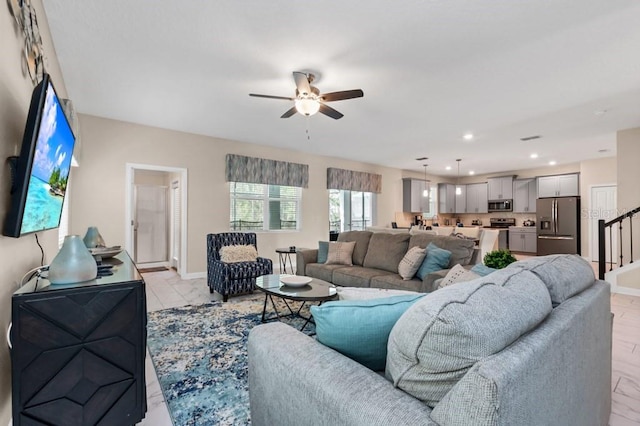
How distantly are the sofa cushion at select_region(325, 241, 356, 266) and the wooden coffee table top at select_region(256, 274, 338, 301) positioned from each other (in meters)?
1.20

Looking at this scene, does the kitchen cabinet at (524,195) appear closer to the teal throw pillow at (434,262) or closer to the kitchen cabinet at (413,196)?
the kitchen cabinet at (413,196)

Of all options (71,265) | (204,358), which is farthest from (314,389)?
(204,358)

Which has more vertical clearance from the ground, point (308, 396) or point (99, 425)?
point (308, 396)

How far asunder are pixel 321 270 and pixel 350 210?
14.2 feet

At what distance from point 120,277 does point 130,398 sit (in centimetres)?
61

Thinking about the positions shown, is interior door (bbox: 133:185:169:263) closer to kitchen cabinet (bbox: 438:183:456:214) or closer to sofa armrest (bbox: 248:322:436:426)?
sofa armrest (bbox: 248:322:436:426)

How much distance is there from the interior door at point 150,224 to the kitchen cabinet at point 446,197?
832cm

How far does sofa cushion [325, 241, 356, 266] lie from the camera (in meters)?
4.48

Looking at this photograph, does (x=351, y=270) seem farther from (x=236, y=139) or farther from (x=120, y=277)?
(x=236, y=139)

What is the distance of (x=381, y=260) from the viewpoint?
13.5 ft

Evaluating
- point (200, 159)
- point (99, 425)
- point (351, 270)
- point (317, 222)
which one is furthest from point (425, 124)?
point (99, 425)

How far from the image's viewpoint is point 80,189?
448 centimetres

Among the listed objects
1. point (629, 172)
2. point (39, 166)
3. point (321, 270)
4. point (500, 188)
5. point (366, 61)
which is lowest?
point (321, 270)

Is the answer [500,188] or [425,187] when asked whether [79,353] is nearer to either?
[425,187]
